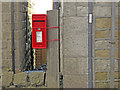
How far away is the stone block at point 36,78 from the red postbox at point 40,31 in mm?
1172

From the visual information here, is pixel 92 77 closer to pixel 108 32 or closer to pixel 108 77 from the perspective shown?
pixel 108 77

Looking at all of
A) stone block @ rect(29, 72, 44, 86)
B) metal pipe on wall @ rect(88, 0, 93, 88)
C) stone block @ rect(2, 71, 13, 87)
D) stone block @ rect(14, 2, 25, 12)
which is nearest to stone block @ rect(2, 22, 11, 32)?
stone block @ rect(14, 2, 25, 12)

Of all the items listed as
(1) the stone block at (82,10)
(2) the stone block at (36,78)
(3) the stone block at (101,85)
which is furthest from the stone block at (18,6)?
(3) the stone block at (101,85)

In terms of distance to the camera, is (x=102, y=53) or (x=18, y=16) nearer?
(x=102, y=53)

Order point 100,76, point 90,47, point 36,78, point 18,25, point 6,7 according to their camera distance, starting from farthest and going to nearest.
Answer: point 36,78
point 18,25
point 6,7
point 100,76
point 90,47

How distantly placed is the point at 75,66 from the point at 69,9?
5.04 feet

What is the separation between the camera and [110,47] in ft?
17.8

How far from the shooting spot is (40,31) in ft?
17.4

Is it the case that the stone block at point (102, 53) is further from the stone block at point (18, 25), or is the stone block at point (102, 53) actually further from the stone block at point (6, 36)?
the stone block at point (6, 36)

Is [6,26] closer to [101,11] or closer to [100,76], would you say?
[101,11]

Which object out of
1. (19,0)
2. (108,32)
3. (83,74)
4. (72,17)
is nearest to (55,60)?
(83,74)

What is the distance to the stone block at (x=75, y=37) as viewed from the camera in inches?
209

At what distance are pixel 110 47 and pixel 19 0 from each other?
2951 mm

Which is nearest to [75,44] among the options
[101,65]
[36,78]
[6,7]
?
[101,65]
